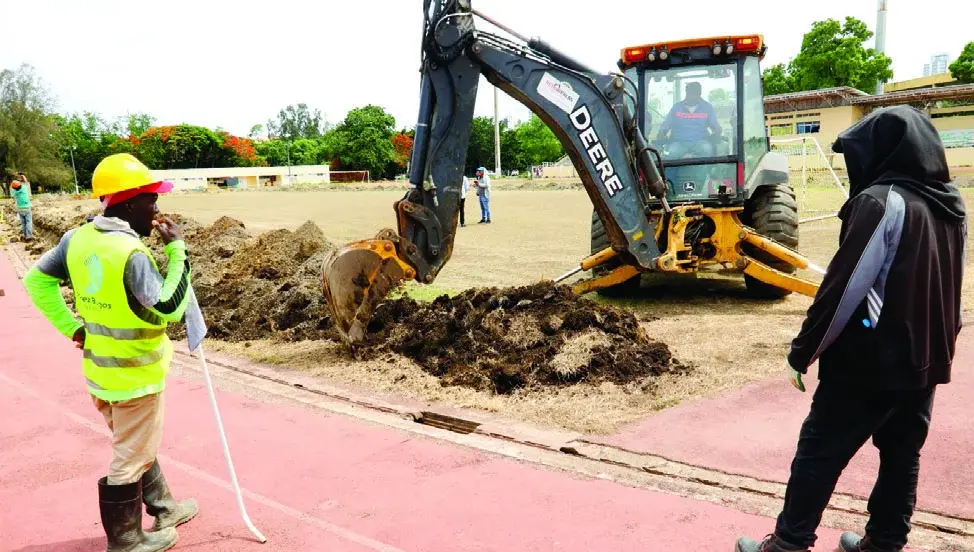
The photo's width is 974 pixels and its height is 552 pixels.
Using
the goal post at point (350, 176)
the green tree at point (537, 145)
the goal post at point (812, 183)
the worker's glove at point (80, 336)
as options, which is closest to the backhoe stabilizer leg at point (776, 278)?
the worker's glove at point (80, 336)

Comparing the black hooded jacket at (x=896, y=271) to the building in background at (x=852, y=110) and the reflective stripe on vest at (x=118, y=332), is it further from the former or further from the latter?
the building in background at (x=852, y=110)

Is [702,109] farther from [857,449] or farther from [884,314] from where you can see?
[857,449]

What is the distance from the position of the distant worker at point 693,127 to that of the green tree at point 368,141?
265 feet

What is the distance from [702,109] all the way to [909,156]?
608 cm

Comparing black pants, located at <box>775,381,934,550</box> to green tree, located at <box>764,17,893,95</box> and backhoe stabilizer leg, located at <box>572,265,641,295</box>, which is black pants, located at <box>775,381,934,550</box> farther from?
green tree, located at <box>764,17,893,95</box>

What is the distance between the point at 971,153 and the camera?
36.8 meters

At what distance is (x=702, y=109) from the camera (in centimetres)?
861

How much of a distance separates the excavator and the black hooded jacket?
172 inches

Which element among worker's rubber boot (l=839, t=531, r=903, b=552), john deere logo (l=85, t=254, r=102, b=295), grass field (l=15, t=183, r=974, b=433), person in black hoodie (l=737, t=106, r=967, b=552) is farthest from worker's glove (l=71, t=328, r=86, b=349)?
worker's rubber boot (l=839, t=531, r=903, b=552)

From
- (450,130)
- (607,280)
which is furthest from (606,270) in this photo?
(450,130)

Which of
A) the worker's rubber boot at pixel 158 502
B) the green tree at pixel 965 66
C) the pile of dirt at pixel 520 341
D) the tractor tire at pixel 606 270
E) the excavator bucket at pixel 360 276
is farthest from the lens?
the green tree at pixel 965 66

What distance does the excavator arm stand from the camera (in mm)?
6656

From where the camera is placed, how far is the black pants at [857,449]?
9.58 ft

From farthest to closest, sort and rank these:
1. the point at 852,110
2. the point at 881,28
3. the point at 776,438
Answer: the point at 881,28 → the point at 852,110 → the point at 776,438
